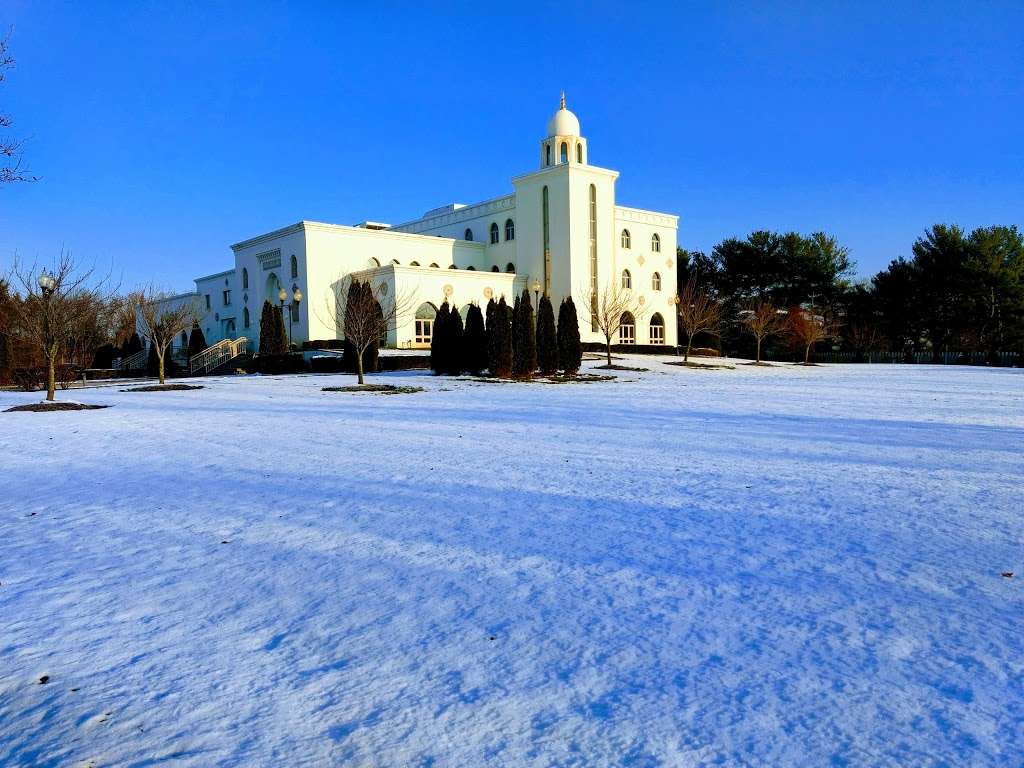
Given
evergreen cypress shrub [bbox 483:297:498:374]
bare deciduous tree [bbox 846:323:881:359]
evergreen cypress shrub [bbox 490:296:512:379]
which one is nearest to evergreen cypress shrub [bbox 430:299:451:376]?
evergreen cypress shrub [bbox 483:297:498:374]

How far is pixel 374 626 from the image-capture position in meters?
3.32

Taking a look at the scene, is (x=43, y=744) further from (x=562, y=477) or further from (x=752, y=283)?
(x=752, y=283)

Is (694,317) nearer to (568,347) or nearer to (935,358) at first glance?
(568,347)

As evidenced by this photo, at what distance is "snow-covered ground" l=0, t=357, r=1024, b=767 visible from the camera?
8.01 feet

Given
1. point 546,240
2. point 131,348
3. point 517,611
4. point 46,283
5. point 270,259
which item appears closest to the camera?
point 517,611

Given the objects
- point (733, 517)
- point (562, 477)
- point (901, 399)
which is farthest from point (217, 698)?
point (901, 399)

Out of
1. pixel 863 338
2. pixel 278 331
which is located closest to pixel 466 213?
pixel 278 331

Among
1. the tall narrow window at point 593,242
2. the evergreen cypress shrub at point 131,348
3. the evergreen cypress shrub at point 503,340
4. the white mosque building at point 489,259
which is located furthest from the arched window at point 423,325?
the evergreen cypress shrub at point 131,348

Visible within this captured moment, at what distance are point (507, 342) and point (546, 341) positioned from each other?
235 cm

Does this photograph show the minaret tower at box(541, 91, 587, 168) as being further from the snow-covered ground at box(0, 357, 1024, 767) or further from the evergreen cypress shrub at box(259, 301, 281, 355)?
the snow-covered ground at box(0, 357, 1024, 767)

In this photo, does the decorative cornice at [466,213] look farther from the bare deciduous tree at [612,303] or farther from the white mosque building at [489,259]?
the bare deciduous tree at [612,303]

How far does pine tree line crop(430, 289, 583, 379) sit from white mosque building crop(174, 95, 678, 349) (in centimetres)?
880

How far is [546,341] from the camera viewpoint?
25578mm

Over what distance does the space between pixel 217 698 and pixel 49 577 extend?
2.19 m
